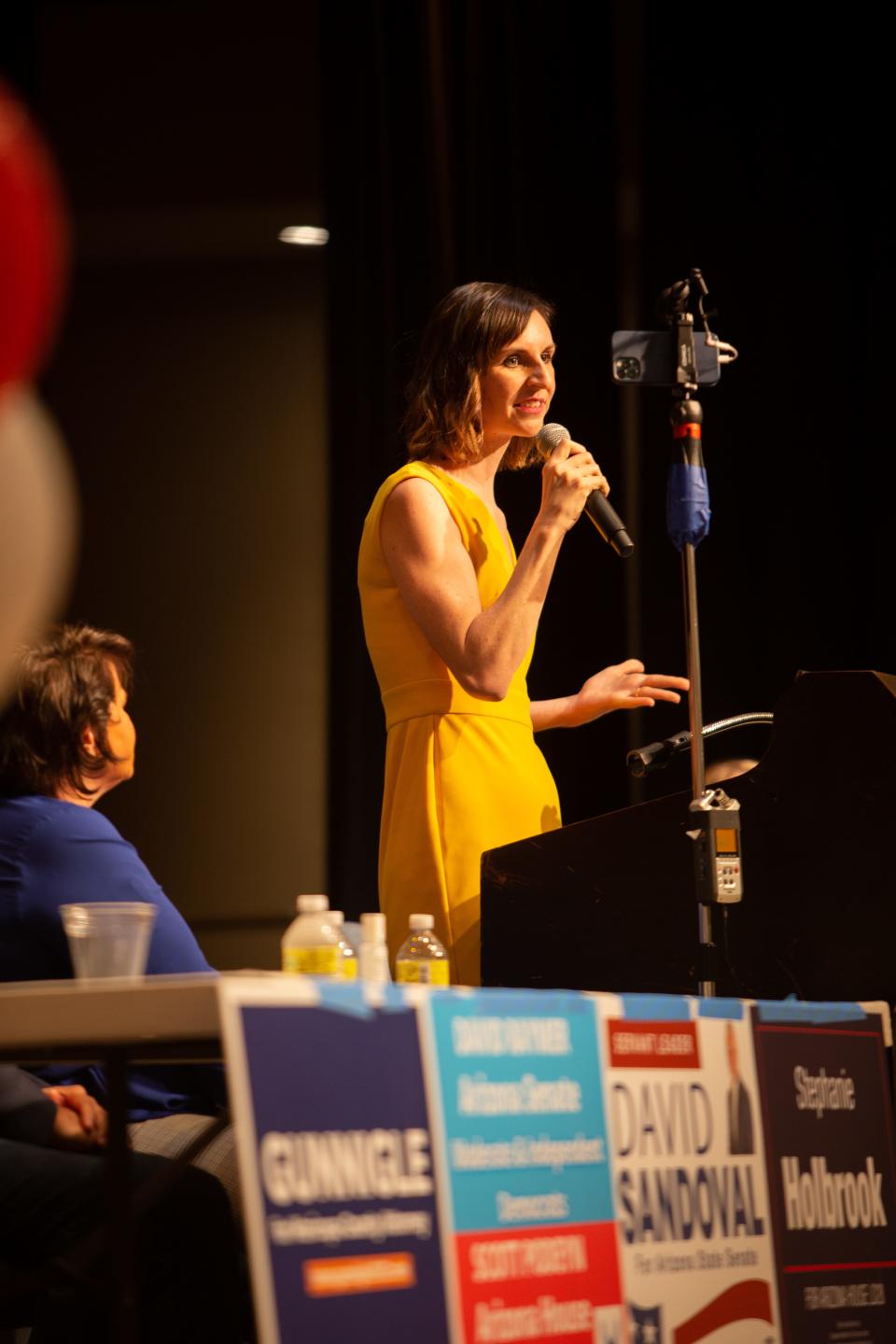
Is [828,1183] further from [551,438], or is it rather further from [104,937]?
[551,438]

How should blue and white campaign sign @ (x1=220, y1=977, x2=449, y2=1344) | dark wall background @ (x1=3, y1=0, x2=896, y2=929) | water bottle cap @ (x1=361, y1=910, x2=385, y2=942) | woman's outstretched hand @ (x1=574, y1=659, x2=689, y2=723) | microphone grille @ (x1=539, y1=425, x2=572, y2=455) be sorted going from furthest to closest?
dark wall background @ (x1=3, y1=0, x2=896, y2=929) < woman's outstretched hand @ (x1=574, y1=659, x2=689, y2=723) < microphone grille @ (x1=539, y1=425, x2=572, y2=455) < water bottle cap @ (x1=361, y1=910, x2=385, y2=942) < blue and white campaign sign @ (x1=220, y1=977, x2=449, y2=1344)

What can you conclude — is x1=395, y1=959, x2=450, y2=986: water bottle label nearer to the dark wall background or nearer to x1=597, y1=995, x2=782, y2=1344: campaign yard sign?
x1=597, y1=995, x2=782, y2=1344: campaign yard sign

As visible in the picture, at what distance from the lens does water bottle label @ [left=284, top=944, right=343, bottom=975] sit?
1.77m

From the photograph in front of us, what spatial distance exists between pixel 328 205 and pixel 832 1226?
3.60 metres

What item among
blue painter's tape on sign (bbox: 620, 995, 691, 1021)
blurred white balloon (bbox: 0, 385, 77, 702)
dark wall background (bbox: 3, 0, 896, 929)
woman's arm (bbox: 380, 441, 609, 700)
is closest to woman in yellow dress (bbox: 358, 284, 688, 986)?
woman's arm (bbox: 380, 441, 609, 700)

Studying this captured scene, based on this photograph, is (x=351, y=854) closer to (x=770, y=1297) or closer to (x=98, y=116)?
(x=98, y=116)

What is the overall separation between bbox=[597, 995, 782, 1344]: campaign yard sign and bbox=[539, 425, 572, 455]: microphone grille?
999 millimetres

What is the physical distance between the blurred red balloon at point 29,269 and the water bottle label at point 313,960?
4.15 feet

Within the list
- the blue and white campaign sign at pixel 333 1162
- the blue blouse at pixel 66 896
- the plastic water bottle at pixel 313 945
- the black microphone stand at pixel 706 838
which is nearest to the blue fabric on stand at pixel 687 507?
the black microphone stand at pixel 706 838

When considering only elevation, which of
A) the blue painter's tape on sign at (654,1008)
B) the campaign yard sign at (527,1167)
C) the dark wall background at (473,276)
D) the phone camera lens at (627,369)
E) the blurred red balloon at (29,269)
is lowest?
the campaign yard sign at (527,1167)

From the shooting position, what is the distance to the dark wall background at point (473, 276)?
4051mm

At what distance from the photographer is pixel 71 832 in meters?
2.20

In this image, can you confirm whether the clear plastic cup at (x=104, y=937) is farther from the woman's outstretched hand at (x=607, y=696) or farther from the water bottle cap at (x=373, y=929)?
the woman's outstretched hand at (x=607, y=696)

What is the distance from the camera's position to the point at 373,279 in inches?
178
